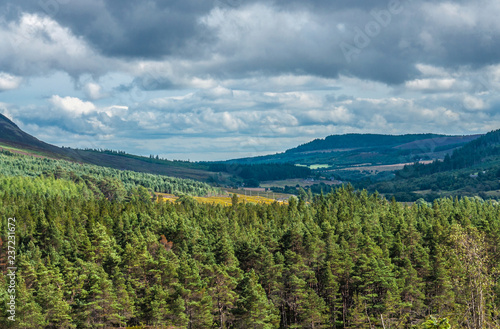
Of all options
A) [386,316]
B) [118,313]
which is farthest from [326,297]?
[118,313]

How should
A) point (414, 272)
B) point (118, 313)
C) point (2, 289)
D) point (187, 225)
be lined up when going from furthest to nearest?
point (187, 225)
point (414, 272)
point (118, 313)
point (2, 289)

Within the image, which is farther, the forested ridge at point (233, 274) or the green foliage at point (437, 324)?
the forested ridge at point (233, 274)

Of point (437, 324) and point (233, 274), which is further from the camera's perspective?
point (233, 274)

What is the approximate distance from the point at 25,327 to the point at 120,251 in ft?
128

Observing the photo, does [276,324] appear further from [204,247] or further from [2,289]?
[2,289]

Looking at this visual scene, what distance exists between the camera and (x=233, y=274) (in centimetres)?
11494

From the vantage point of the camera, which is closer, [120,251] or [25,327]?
[25,327]

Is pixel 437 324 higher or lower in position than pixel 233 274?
higher

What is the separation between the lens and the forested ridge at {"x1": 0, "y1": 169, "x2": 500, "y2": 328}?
10131 centimetres

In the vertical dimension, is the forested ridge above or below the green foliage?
below

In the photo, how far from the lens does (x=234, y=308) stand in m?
104

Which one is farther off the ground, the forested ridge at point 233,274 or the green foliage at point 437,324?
the green foliage at point 437,324

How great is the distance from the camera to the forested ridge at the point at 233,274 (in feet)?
332

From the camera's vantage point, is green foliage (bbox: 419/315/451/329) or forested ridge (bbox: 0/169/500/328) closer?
green foliage (bbox: 419/315/451/329)
